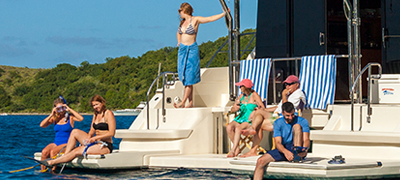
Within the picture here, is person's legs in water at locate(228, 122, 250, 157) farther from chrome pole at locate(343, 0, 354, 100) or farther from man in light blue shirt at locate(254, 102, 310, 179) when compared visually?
chrome pole at locate(343, 0, 354, 100)

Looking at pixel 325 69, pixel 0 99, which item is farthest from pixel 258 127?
pixel 0 99

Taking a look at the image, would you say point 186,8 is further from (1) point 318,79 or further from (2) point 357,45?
(2) point 357,45

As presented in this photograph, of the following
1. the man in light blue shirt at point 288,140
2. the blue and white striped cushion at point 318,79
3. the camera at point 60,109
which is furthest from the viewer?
the blue and white striped cushion at point 318,79

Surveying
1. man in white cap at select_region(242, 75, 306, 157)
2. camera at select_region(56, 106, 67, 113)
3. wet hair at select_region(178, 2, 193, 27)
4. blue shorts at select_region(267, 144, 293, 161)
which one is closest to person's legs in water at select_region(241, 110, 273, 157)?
man in white cap at select_region(242, 75, 306, 157)

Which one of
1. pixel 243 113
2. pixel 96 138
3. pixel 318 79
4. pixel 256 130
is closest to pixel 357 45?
pixel 318 79

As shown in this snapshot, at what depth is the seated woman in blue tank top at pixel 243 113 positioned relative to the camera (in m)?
8.68

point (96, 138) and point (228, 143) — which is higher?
point (96, 138)

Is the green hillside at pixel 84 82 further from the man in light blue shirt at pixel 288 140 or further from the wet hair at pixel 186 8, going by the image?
the man in light blue shirt at pixel 288 140

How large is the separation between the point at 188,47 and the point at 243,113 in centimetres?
187

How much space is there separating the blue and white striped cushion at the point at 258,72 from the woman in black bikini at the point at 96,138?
254 cm

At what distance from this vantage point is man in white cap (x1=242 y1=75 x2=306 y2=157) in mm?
8445

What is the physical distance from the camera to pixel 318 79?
31.3 feet

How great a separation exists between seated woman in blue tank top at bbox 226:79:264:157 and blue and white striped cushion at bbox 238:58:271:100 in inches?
39.8

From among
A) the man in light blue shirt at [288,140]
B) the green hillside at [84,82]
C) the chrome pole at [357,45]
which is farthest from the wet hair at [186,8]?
the green hillside at [84,82]
